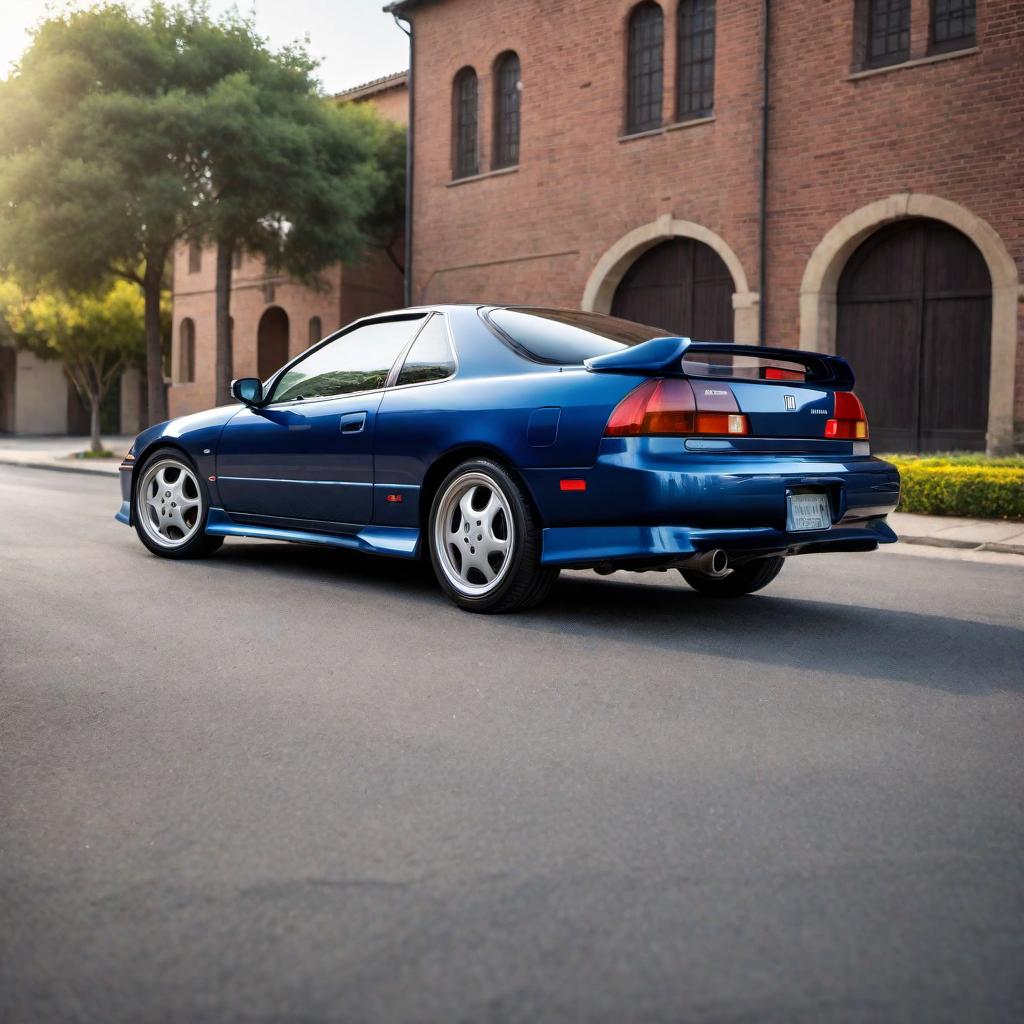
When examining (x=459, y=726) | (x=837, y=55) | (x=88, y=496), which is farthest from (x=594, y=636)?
(x=837, y=55)

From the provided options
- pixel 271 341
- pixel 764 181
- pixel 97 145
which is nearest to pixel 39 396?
pixel 271 341

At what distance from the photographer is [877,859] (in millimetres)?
2801

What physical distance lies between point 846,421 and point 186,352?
102 ft

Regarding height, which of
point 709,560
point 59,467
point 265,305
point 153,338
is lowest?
point 59,467

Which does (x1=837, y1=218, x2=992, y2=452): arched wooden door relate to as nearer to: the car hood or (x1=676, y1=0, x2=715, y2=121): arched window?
(x1=676, y1=0, x2=715, y2=121): arched window

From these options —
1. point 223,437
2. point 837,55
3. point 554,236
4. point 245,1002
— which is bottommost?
point 245,1002

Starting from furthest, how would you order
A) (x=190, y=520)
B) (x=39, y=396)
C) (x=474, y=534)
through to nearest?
(x=39, y=396)
(x=190, y=520)
(x=474, y=534)

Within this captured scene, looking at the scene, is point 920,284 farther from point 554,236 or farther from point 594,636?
point 594,636

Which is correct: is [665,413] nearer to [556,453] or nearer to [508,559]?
[556,453]

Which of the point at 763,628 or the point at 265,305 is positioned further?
the point at 265,305

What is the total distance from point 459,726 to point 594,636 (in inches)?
64.9

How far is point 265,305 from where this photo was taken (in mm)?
31469

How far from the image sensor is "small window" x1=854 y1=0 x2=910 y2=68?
1725 cm

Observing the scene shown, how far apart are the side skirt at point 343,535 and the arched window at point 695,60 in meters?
14.2
